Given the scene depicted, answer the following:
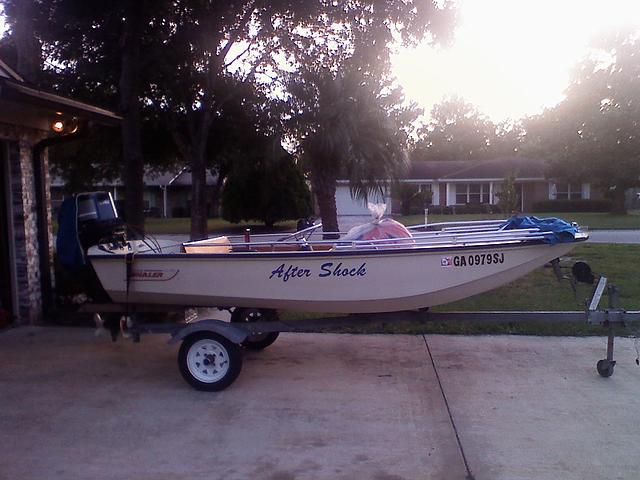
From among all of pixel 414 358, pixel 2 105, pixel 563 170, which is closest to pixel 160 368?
pixel 414 358

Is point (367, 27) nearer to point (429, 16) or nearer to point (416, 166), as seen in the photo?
point (429, 16)

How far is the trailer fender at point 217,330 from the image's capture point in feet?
21.4

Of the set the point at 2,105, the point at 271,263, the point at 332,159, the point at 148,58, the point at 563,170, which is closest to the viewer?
the point at 271,263

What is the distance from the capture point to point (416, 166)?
5016 cm

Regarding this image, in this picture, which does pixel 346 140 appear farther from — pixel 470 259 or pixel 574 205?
pixel 574 205

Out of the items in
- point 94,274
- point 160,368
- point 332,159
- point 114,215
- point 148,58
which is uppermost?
point 148,58

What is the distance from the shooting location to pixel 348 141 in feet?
49.8

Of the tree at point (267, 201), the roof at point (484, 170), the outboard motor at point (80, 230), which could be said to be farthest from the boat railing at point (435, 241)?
the roof at point (484, 170)

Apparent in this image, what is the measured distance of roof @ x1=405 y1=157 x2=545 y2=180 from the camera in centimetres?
4612

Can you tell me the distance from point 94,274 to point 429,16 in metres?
8.88

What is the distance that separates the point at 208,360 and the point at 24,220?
3988 millimetres

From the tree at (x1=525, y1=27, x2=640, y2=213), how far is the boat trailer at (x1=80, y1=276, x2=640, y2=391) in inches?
1296

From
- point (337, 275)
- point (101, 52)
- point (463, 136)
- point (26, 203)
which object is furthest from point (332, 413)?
point (463, 136)

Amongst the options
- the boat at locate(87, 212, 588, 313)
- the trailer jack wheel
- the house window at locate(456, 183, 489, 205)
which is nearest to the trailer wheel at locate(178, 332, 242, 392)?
the boat at locate(87, 212, 588, 313)
